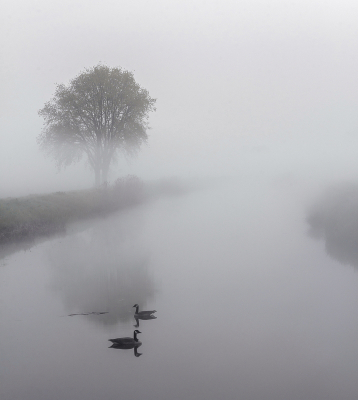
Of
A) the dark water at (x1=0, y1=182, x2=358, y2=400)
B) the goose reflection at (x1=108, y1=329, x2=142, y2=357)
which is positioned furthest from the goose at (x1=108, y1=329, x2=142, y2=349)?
the dark water at (x1=0, y1=182, x2=358, y2=400)

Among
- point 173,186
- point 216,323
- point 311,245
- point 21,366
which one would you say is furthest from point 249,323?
point 173,186

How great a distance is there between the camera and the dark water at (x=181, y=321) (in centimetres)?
772

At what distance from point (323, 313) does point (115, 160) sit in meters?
34.4

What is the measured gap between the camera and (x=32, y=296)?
12.2 metres

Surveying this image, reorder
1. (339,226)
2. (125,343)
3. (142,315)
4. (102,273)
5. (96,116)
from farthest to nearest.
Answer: (96,116)
(339,226)
(102,273)
(142,315)
(125,343)

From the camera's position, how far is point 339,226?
20.8 m

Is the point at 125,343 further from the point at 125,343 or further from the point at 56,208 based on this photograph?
the point at 56,208

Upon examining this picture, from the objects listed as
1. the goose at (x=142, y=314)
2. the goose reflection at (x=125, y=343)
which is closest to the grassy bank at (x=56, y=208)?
the goose at (x=142, y=314)

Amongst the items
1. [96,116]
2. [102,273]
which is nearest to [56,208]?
[102,273]

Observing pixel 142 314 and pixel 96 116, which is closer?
pixel 142 314

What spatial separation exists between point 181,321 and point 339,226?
1336 cm

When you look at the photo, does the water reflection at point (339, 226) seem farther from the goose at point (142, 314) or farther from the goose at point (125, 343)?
the goose at point (125, 343)

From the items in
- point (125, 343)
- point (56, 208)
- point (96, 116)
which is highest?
point (96, 116)

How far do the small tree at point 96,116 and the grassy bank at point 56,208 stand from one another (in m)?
4.24
